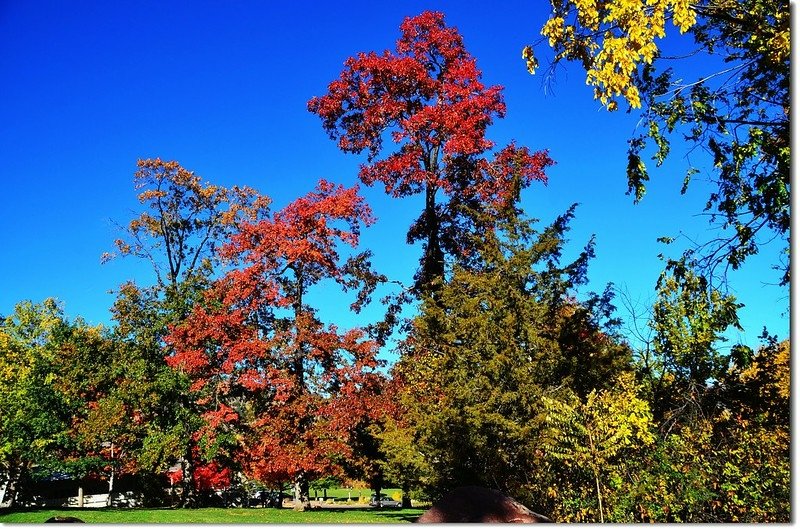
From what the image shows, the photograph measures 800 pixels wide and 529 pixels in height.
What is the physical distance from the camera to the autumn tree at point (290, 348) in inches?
587

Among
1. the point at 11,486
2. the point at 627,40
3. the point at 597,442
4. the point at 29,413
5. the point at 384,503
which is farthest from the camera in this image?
the point at 384,503

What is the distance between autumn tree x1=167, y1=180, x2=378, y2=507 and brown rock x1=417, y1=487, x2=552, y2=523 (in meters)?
8.90

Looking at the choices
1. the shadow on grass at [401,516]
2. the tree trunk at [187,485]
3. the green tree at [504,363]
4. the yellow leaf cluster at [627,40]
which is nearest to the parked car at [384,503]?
the tree trunk at [187,485]

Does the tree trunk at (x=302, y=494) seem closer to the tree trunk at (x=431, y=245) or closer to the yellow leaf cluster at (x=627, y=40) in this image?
the tree trunk at (x=431, y=245)

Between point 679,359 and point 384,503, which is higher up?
point 679,359

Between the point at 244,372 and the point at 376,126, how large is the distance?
6935 millimetres

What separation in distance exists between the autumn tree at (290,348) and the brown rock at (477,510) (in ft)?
29.2

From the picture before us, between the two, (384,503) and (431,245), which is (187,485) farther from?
(384,503)

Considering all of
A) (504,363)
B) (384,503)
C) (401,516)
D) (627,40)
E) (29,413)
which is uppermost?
(627,40)

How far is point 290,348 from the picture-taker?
15188mm

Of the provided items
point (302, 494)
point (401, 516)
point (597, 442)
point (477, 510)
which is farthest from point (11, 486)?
point (477, 510)

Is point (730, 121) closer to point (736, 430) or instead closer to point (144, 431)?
point (736, 430)

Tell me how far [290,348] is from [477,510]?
10.0m

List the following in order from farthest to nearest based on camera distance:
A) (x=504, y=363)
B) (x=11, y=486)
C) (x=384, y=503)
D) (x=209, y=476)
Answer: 1. (x=384, y=503)
2. (x=11, y=486)
3. (x=209, y=476)
4. (x=504, y=363)
